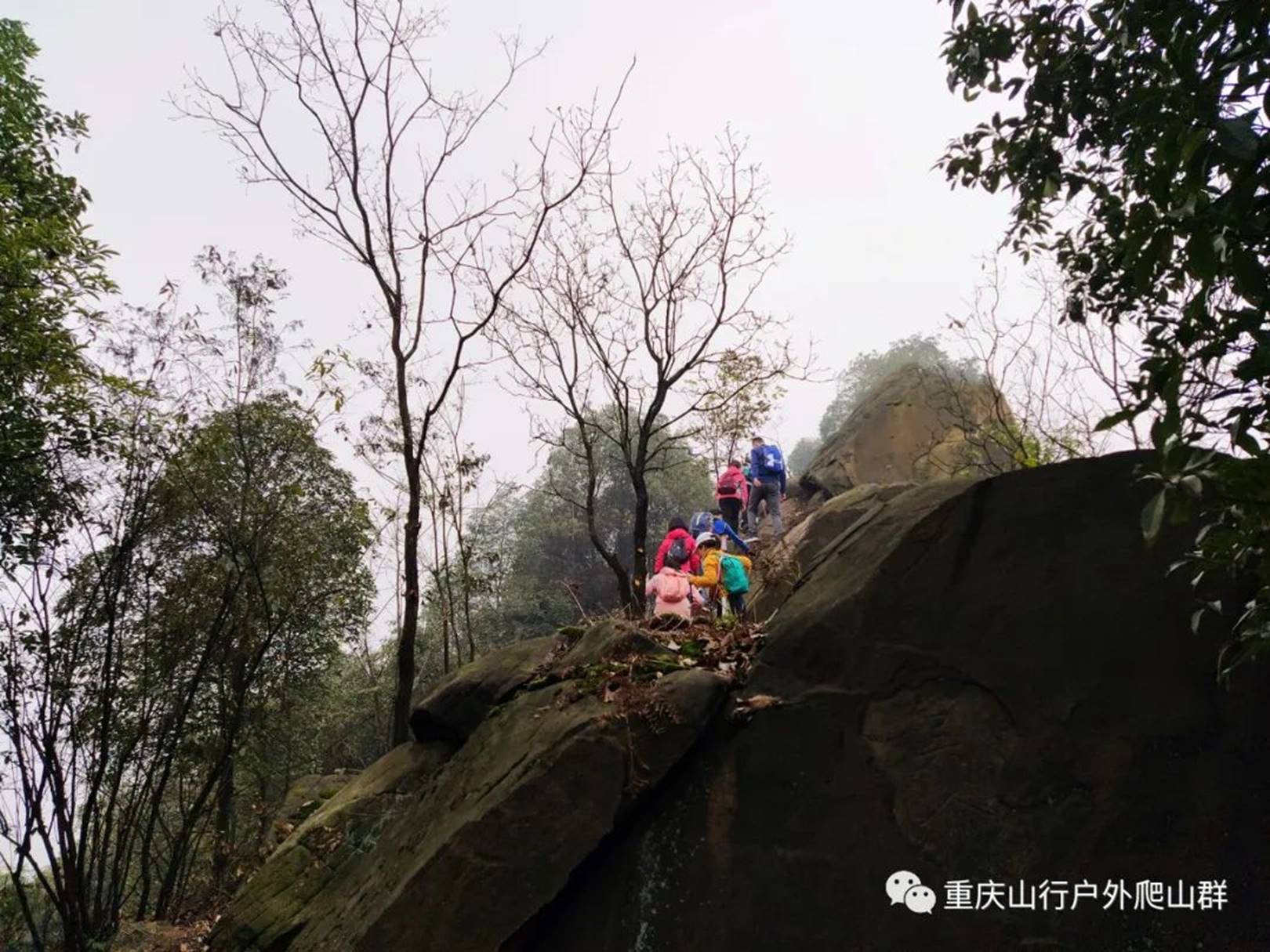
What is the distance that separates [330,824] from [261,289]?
8209 millimetres

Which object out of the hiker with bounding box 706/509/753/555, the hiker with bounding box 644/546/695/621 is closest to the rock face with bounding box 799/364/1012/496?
the hiker with bounding box 706/509/753/555

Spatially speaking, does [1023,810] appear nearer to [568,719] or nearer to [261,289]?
[568,719]

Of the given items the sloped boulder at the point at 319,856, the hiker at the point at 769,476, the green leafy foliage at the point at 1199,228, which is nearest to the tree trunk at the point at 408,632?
the sloped boulder at the point at 319,856

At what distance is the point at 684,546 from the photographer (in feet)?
28.8

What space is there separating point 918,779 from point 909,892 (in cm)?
63

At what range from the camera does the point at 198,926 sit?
898 cm

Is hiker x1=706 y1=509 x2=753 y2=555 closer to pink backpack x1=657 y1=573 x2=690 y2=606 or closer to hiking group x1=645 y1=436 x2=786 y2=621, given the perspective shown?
hiking group x1=645 y1=436 x2=786 y2=621

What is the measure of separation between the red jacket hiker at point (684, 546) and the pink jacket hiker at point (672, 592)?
0.40m

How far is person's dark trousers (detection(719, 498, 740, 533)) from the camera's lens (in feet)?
42.4

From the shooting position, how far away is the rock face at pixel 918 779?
438 centimetres

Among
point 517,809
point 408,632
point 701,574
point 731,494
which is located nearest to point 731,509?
point 731,494

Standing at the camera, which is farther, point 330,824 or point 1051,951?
point 330,824

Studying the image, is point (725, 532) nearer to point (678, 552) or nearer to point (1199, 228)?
point (678, 552)

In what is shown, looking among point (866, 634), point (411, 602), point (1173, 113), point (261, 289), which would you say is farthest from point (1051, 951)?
point (261, 289)
